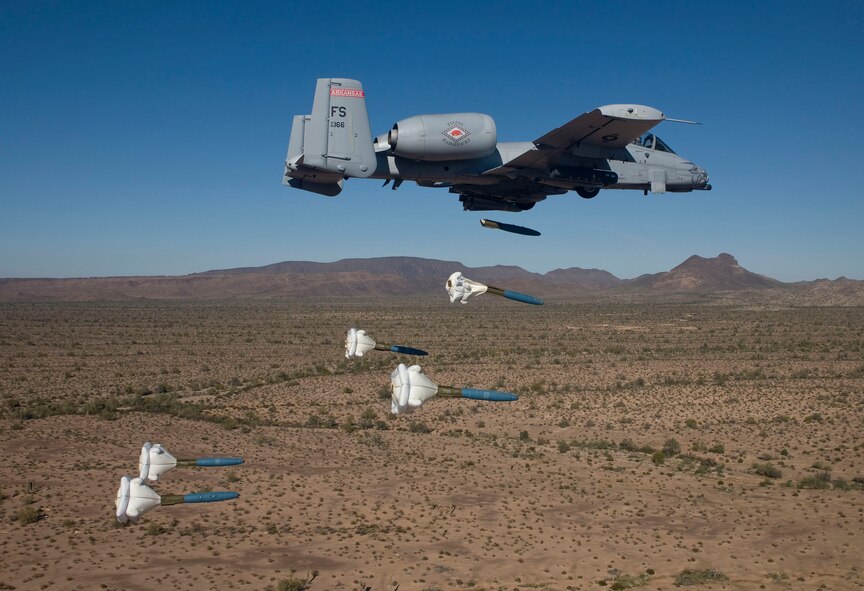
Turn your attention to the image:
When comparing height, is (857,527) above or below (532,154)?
below

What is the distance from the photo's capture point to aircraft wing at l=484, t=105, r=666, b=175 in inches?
834

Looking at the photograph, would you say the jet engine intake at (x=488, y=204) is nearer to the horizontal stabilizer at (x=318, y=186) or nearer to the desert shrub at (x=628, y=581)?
the horizontal stabilizer at (x=318, y=186)

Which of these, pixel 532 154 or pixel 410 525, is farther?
pixel 410 525

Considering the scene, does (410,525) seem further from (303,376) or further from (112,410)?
(303,376)

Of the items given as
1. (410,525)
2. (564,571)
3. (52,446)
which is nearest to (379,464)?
(410,525)

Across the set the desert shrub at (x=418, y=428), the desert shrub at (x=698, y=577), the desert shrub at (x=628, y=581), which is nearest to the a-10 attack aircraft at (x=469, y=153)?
the desert shrub at (x=628, y=581)

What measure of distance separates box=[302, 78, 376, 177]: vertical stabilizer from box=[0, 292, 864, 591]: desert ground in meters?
12.2

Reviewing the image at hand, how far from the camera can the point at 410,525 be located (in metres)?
28.1

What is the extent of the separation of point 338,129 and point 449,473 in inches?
703

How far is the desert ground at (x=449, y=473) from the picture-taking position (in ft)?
79.8

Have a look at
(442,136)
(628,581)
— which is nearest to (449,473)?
(628,581)

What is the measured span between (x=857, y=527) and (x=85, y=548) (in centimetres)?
2687

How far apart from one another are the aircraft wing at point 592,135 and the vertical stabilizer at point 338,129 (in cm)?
449

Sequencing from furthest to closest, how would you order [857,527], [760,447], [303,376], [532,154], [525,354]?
[525,354], [303,376], [760,447], [857,527], [532,154]
